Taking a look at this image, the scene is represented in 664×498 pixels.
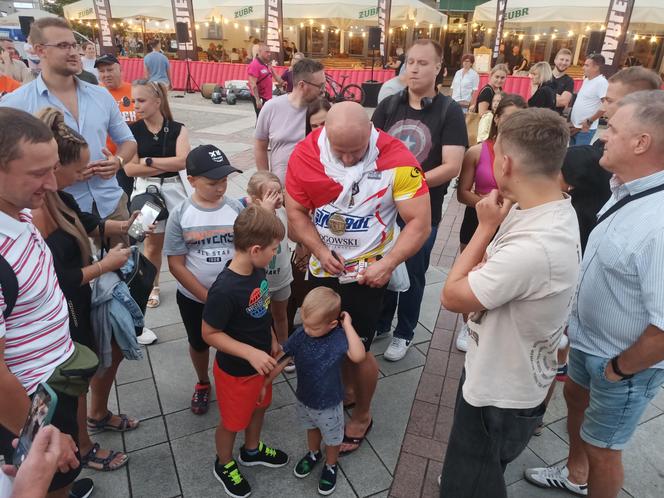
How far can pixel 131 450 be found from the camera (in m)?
2.57

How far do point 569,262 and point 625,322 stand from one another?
0.60 meters

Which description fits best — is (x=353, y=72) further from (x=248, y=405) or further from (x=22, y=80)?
(x=248, y=405)

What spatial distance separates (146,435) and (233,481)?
2.38ft

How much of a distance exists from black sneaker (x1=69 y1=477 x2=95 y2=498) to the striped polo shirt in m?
1.07

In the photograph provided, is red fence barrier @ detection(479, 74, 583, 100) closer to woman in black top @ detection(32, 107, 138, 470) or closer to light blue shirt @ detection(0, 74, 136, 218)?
light blue shirt @ detection(0, 74, 136, 218)

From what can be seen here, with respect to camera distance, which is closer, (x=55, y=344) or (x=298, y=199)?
(x=55, y=344)

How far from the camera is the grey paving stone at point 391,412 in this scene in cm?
266

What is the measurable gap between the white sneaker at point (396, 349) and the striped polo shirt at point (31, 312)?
2.35m

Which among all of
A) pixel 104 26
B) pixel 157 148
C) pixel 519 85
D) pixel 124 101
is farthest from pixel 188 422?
pixel 104 26

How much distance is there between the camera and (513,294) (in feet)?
5.01

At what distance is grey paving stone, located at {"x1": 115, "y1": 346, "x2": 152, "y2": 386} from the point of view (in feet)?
10.3

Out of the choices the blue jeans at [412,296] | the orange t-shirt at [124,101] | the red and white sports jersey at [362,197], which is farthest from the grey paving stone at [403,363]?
the orange t-shirt at [124,101]

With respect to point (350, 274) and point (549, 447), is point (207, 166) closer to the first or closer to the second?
point (350, 274)

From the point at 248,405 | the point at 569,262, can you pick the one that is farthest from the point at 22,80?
the point at 569,262
